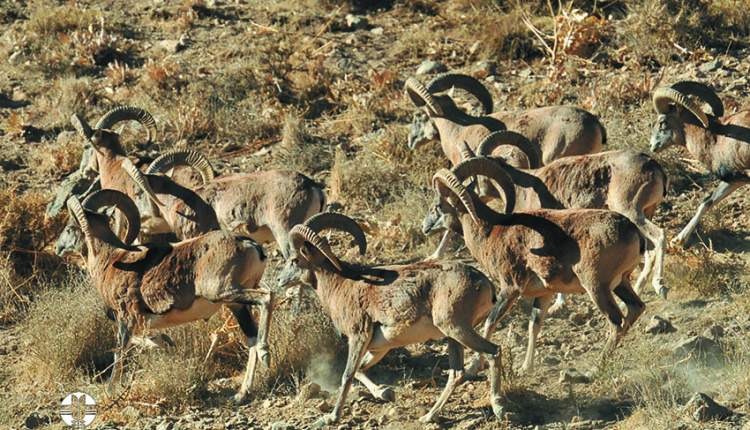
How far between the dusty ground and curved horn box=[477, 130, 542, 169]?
166cm

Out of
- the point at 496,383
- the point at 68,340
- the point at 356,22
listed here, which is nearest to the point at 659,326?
the point at 496,383

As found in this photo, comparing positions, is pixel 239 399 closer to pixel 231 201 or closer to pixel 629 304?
pixel 231 201

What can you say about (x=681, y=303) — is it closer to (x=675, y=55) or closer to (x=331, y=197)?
(x=331, y=197)

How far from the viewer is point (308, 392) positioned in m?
12.6

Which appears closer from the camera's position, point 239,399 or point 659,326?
point 239,399

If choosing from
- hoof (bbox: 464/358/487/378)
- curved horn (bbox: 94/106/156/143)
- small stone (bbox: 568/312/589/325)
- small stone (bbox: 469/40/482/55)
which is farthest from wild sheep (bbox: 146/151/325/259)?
small stone (bbox: 469/40/482/55)

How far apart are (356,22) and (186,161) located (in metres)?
7.60

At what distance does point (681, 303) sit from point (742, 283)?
709 millimetres

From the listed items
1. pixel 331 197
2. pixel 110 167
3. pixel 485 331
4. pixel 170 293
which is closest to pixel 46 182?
pixel 110 167

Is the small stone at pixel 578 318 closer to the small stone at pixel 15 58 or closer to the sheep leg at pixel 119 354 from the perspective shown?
the sheep leg at pixel 119 354

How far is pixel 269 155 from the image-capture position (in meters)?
19.0

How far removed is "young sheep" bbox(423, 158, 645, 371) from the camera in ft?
39.4

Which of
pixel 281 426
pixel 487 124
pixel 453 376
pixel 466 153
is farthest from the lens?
pixel 487 124

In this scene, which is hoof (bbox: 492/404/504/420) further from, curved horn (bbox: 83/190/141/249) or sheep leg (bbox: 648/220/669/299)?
curved horn (bbox: 83/190/141/249)
